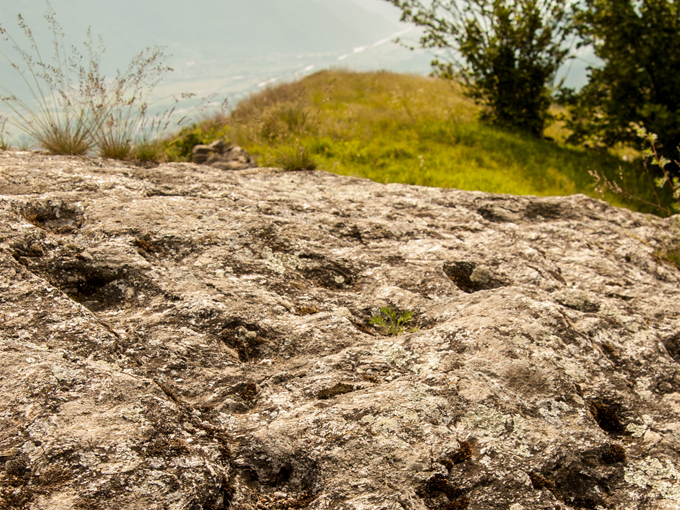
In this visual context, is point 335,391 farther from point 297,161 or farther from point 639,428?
point 297,161

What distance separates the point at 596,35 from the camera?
32.5 feet

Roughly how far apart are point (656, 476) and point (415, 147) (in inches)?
316

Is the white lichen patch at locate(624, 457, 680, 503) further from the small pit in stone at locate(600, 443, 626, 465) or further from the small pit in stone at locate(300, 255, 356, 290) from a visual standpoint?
the small pit in stone at locate(300, 255, 356, 290)

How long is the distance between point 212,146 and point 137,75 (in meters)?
3.60

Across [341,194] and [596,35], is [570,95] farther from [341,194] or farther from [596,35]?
[341,194]

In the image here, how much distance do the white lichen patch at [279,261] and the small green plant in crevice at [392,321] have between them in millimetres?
779

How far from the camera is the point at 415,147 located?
9.14 m

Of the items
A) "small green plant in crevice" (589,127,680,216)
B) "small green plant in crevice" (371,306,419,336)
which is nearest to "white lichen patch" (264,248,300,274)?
"small green plant in crevice" (371,306,419,336)

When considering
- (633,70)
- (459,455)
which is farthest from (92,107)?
(633,70)

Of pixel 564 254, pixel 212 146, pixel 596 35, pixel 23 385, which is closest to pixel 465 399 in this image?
pixel 23 385

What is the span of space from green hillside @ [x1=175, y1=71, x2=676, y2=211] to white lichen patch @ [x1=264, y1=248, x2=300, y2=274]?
2.39 m

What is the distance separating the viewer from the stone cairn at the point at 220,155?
7.73 metres

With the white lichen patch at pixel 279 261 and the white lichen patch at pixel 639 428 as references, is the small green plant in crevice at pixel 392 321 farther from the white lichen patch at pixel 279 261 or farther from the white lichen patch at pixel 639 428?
the white lichen patch at pixel 639 428

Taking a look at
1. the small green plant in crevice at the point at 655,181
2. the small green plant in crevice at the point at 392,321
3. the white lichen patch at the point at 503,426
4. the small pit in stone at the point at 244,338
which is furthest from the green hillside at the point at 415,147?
the white lichen patch at the point at 503,426
